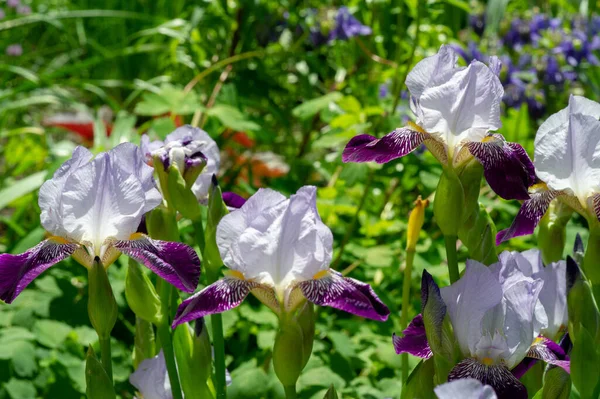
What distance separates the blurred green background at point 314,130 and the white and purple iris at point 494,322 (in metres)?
0.54

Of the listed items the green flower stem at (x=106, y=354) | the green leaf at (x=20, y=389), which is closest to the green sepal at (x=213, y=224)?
the green flower stem at (x=106, y=354)

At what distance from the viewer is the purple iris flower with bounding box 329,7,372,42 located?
83.0 inches

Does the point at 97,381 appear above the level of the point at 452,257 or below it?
below

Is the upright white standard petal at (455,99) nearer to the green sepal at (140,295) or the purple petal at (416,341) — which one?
the purple petal at (416,341)

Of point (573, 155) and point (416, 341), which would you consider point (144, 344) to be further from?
point (573, 155)

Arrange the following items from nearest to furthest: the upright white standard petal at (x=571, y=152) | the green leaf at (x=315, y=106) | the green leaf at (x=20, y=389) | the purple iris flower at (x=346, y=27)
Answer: the upright white standard petal at (x=571, y=152) → the green leaf at (x=20, y=389) → the green leaf at (x=315, y=106) → the purple iris flower at (x=346, y=27)

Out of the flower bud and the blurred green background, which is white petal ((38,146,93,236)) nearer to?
the flower bud

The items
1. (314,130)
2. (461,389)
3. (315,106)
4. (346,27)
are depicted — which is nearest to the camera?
(461,389)

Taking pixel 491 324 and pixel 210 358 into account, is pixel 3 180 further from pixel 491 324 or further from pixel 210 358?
pixel 491 324

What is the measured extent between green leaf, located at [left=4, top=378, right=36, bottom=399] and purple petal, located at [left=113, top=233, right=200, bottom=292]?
0.69m

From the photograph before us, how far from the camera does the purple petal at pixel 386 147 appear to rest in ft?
2.56

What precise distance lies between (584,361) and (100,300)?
0.48 m

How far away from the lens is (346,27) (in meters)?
2.14

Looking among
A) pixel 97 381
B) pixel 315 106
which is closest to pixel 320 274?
pixel 97 381
